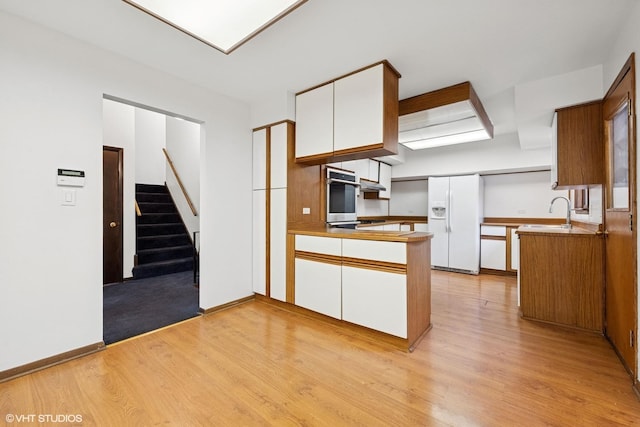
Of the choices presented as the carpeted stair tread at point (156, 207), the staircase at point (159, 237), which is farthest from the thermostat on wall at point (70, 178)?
the carpeted stair tread at point (156, 207)

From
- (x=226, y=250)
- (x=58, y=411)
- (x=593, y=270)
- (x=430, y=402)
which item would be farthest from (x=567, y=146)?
(x=58, y=411)

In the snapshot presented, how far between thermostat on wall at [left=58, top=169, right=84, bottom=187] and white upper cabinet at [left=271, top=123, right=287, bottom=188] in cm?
178

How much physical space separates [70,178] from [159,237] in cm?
330

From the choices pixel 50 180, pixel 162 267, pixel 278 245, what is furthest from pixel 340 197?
pixel 162 267

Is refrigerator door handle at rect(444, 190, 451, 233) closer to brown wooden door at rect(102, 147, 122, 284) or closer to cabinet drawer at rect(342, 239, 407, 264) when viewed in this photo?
cabinet drawer at rect(342, 239, 407, 264)

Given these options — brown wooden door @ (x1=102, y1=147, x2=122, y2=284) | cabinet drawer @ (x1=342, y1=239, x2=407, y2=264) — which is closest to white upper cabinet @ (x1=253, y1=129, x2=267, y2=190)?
cabinet drawer @ (x1=342, y1=239, x2=407, y2=264)

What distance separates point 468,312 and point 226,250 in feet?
9.56

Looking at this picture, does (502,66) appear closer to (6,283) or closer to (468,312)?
(468,312)

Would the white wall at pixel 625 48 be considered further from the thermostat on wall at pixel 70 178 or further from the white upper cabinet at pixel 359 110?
the thermostat on wall at pixel 70 178

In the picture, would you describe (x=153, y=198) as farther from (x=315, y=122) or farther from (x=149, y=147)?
(x=315, y=122)

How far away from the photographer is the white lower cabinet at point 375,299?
226 centimetres

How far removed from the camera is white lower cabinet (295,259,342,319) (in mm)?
2696

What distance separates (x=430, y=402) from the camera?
5.25 feet

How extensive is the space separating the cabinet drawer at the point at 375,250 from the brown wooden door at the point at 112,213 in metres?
3.82
